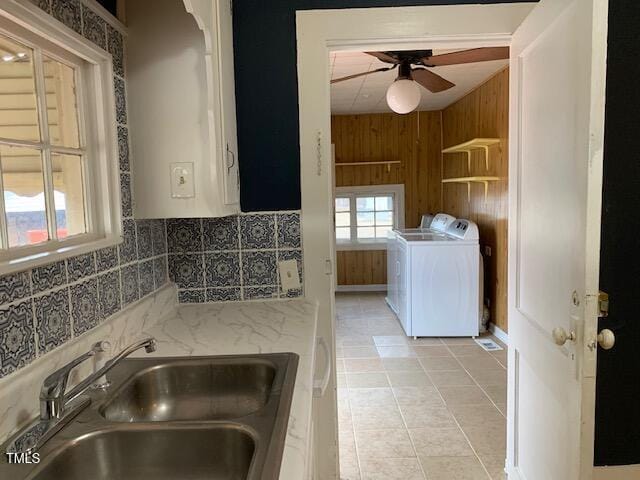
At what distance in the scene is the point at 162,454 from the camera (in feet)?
3.25

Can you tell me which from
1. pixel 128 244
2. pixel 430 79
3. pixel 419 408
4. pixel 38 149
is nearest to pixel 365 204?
pixel 430 79

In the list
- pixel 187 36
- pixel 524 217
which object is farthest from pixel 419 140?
pixel 187 36

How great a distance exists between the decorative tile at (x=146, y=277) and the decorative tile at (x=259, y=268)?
374 millimetres

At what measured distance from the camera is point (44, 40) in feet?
3.78

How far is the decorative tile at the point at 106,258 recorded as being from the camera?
4.43 feet

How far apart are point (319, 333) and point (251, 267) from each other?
40 centimetres

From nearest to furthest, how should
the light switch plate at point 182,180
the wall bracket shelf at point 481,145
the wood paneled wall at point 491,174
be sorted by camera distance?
the light switch plate at point 182,180 → the wood paneled wall at point 491,174 → the wall bracket shelf at point 481,145

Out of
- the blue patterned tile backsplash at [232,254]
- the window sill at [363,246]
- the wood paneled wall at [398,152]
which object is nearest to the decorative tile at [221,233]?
the blue patterned tile backsplash at [232,254]

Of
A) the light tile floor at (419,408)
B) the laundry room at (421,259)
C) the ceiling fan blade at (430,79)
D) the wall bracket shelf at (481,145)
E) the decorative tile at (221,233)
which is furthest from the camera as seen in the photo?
the wall bracket shelf at (481,145)

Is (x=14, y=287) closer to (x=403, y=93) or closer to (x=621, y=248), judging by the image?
(x=621, y=248)

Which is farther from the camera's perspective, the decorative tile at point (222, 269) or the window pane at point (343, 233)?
the window pane at point (343, 233)

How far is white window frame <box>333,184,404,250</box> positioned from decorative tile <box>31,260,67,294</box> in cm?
545

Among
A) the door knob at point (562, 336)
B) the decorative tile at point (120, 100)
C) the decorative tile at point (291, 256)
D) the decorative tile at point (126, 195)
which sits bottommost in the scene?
the door knob at point (562, 336)

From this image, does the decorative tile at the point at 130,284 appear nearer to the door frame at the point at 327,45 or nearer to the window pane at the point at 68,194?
the window pane at the point at 68,194
